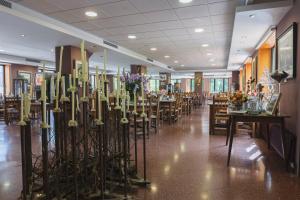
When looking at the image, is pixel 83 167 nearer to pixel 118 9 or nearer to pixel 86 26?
pixel 118 9

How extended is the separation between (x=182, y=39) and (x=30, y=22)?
167 inches

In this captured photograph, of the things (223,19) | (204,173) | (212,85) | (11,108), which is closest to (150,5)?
(223,19)

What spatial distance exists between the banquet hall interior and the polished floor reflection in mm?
16

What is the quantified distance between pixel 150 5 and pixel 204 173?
3113 mm

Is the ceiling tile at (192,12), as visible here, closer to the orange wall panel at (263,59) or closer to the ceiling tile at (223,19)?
the ceiling tile at (223,19)

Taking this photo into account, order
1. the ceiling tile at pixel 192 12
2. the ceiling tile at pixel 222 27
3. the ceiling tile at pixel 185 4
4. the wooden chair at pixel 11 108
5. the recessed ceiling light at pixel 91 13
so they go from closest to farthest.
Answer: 1. the ceiling tile at pixel 185 4
2. the ceiling tile at pixel 192 12
3. the recessed ceiling light at pixel 91 13
4. the ceiling tile at pixel 222 27
5. the wooden chair at pixel 11 108

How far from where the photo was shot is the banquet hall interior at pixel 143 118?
2162 millimetres

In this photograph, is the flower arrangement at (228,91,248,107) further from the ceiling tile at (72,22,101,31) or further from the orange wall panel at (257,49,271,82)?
the ceiling tile at (72,22,101,31)

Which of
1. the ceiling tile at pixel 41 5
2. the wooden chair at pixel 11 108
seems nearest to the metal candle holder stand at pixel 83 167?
the ceiling tile at pixel 41 5

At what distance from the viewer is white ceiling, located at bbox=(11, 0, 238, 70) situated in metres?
4.06

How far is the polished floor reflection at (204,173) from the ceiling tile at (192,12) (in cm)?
272

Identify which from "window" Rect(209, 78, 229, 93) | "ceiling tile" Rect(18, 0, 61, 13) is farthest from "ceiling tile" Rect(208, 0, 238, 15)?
"window" Rect(209, 78, 229, 93)

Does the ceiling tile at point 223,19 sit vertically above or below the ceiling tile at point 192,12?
above

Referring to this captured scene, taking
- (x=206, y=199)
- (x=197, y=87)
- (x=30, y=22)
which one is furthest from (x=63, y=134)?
(x=197, y=87)
